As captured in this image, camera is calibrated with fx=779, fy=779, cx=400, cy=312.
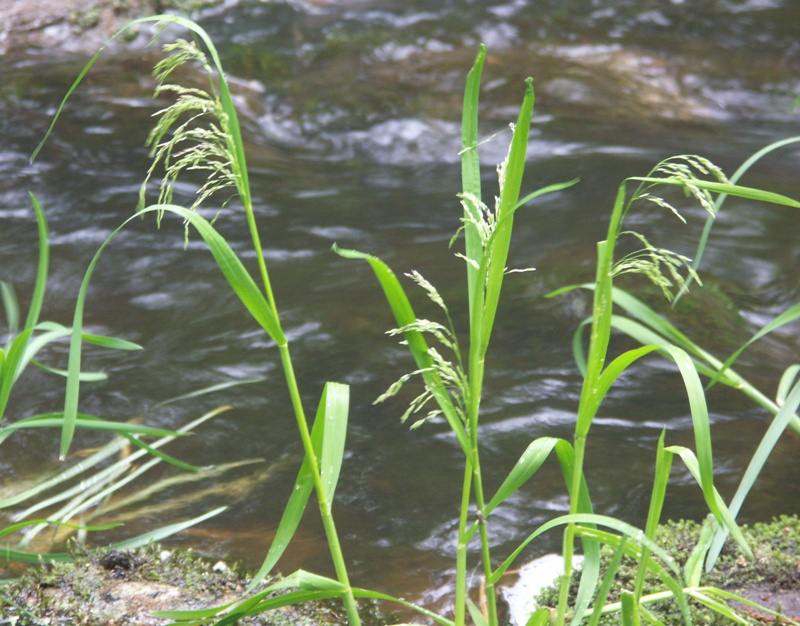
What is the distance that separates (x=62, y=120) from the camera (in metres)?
6.47

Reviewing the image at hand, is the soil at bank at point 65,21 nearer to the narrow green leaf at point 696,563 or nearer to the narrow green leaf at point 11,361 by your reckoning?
the narrow green leaf at point 11,361

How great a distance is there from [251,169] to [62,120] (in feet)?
5.28

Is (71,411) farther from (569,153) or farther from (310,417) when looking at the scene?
(569,153)

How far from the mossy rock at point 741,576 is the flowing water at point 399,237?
59cm

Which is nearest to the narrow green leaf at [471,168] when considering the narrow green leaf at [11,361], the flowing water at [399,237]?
the narrow green leaf at [11,361]

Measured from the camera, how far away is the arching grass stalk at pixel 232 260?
1175 millimetres

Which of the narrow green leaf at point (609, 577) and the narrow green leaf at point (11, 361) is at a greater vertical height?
the narrow green leaf at point (11, 361)

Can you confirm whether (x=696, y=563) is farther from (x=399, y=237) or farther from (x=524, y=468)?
(x=399, y=237)

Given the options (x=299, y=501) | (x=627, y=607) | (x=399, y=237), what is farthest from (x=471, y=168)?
(x=399, y=237)

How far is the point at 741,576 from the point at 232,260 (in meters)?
1.52

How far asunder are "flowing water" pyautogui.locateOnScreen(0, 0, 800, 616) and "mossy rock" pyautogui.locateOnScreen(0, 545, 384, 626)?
508mm

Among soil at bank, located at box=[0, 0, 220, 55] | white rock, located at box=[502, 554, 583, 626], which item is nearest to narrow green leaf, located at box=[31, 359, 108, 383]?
white rock, located at box=[502, 554, 583, 626]

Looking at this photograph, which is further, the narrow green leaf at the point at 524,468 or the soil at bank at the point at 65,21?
the soil at bank at the point at 65,21

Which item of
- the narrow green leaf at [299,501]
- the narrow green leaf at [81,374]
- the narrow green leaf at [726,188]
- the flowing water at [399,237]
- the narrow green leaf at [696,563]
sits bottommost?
the flowing water at [399,237]
